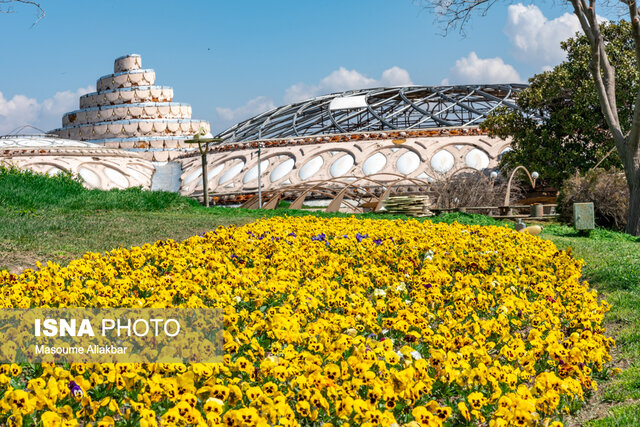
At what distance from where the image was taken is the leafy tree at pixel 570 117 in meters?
21.1

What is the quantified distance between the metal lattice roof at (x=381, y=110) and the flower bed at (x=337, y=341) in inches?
829

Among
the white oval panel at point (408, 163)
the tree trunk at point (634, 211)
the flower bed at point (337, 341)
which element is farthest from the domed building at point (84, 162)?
the flower bed at point (337, 341)

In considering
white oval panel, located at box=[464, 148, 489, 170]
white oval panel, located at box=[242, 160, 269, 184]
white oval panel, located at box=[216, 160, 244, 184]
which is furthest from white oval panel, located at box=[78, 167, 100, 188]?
white oval panel, located at box=[464, 148, 489, 170]

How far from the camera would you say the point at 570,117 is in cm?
2136

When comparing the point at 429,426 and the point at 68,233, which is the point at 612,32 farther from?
the point at 429,426

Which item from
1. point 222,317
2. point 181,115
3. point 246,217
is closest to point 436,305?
point 222,317

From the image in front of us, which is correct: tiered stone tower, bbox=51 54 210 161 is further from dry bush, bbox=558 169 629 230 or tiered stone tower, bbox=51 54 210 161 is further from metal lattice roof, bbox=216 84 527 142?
dry bush, bbox=558 169 629 230

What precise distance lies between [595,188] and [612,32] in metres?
→ 8.48

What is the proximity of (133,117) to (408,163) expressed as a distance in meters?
21.2

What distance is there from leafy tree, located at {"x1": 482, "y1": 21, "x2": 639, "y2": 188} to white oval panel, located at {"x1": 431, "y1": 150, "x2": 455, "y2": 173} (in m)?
2.75

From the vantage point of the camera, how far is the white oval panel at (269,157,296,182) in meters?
26.8

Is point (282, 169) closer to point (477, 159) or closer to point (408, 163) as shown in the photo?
point (408, 163)

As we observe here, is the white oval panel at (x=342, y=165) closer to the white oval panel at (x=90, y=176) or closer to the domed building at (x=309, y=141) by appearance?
the domed building at (x=309, y=141)

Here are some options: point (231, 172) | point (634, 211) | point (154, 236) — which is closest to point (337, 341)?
point (154, 236)
